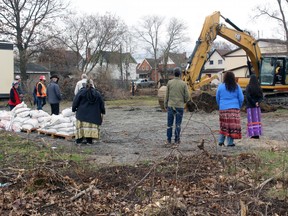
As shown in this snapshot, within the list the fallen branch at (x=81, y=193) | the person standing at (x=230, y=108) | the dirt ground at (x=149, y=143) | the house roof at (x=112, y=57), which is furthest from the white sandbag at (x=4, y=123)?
the house roof at (x=112, y=57)

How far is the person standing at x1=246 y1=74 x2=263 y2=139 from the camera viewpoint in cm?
981

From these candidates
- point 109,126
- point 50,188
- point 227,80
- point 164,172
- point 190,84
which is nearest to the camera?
point 50,188

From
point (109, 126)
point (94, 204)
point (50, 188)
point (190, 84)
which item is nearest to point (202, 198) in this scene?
point (94, 204)

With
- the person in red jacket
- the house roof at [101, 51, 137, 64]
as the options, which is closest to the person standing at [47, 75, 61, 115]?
the person in red jacket

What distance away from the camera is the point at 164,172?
6168 millimetres

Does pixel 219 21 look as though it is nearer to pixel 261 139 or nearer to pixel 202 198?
pixel 261 139

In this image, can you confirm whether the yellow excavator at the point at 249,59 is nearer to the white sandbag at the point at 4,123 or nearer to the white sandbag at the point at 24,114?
the white sandbag at the point at 24,114

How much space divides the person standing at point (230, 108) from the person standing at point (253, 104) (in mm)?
1163

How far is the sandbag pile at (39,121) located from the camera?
10.5m

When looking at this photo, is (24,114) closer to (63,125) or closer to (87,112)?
(63,125)

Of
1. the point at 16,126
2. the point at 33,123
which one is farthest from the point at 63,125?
the point at 16,126

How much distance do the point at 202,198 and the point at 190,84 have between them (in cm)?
1356

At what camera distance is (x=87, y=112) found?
921 centimetres

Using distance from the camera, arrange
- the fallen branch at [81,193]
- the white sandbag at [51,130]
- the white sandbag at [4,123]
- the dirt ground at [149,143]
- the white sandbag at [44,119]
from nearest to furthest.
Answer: the fallen branch at [81,193] < the dirt ground at [149,143] < the white sandbag at [51,130] < the white sandbag at [44,119] < the white sandbag at [4,123]
